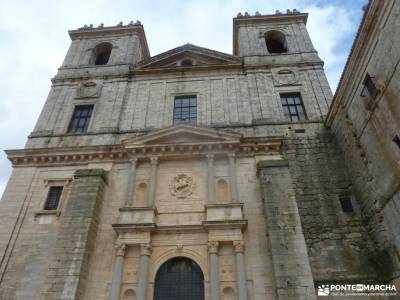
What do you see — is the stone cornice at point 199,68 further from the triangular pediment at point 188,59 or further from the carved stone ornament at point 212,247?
the carved stone ornament at point 212,247

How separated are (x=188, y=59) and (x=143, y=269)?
13.6 meters

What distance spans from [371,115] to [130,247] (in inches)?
419

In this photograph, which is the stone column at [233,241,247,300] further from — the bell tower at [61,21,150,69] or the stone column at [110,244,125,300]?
the bell tower at [61,21,150,69]

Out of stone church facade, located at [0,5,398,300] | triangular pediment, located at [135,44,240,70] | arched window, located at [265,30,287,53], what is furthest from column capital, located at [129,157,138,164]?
arched window, located at [265,30,287,53]

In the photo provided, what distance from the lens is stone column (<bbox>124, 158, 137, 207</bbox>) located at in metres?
12.7

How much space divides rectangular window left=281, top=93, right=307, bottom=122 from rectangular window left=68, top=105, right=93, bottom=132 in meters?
11.1

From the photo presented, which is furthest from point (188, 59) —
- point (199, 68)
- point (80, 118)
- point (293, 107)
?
point (80, 118)

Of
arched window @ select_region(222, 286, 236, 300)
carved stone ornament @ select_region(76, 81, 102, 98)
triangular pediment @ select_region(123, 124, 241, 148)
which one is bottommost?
arched window @ select_region(222, 286, 236, 300)

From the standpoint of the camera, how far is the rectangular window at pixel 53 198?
13.2 metres

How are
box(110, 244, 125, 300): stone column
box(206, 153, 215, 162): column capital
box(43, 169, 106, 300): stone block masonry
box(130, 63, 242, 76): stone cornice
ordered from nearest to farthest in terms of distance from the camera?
box(43, 169, 106, 300): stone block masonry
box(110, 244, 125, 300): stone column
box(206, 153, 215, 162): column capital
box(130, 63, 242, 76): stone cornice

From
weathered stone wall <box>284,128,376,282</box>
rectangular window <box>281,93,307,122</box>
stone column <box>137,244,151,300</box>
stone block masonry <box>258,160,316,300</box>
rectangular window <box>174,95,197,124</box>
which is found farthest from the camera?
rectangular window <box>174,95,197,124</box>

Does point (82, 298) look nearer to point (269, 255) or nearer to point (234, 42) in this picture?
point (269, 255)

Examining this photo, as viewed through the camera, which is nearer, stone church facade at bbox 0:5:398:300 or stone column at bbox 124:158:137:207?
stone church facade at bbox 0:5:398:300

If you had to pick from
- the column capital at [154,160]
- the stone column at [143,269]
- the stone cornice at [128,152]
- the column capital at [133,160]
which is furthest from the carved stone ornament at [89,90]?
the stone column at [143,269]
